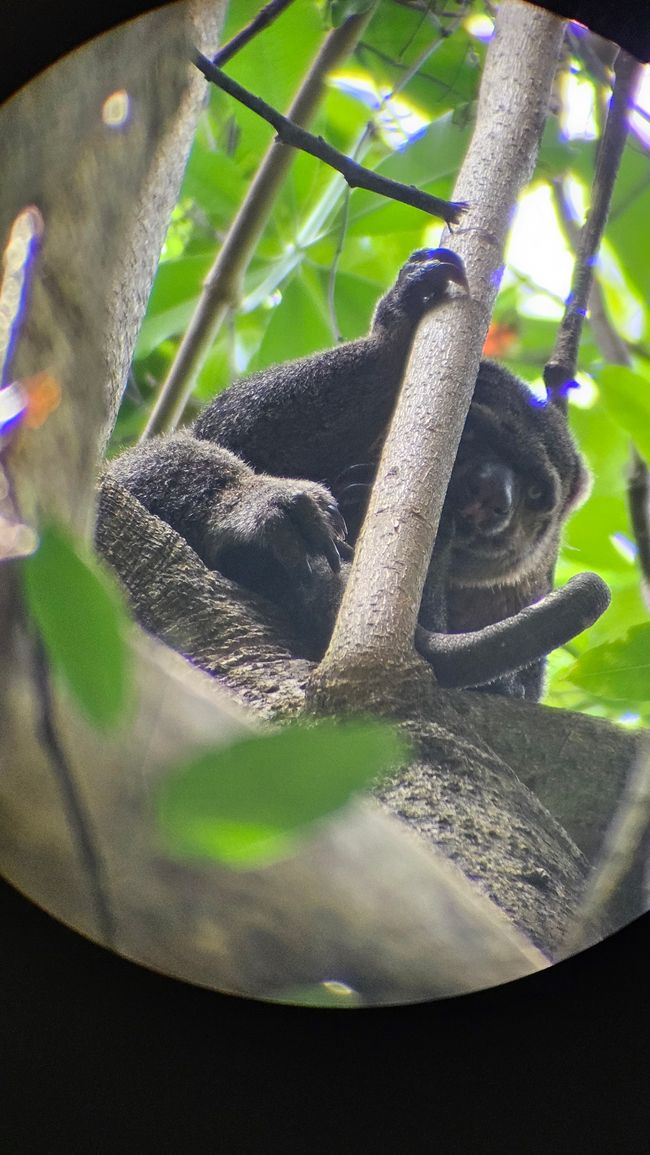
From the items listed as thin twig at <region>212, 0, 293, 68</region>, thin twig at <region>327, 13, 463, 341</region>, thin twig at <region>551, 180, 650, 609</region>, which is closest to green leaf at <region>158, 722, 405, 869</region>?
thin twig at <region>551, 180, 650, 609</region>

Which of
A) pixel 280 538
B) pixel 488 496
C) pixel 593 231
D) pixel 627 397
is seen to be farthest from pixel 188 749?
pixel 593 231

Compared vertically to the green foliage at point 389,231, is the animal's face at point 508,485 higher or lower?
lower

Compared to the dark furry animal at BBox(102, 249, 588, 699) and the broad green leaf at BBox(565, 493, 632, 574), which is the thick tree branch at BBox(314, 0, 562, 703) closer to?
the dark furry animal at BBox(102, 249, 588, 699)

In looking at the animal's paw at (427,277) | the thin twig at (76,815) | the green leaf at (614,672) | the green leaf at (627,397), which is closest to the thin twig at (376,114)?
the animal's paw at (427,277)

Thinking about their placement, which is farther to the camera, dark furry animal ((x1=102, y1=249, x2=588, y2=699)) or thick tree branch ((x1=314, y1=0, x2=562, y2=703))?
dark furry animal ((x1=102, y1=249, x2=588, y2=699))

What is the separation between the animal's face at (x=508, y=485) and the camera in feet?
4.62

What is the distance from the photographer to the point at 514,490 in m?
1.62

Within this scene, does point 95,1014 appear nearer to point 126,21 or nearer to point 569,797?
point 569,797

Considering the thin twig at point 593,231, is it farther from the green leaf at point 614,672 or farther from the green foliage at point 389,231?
the green leaf at point 614,672

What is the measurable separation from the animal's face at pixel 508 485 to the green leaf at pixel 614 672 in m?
0.21

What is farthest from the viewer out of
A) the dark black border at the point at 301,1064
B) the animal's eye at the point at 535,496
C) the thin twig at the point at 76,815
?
the animal's eye at the point at 535,496

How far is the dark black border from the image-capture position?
126cm

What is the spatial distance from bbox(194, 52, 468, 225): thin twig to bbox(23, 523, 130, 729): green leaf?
787 mm

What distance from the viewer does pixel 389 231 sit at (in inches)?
56.8
